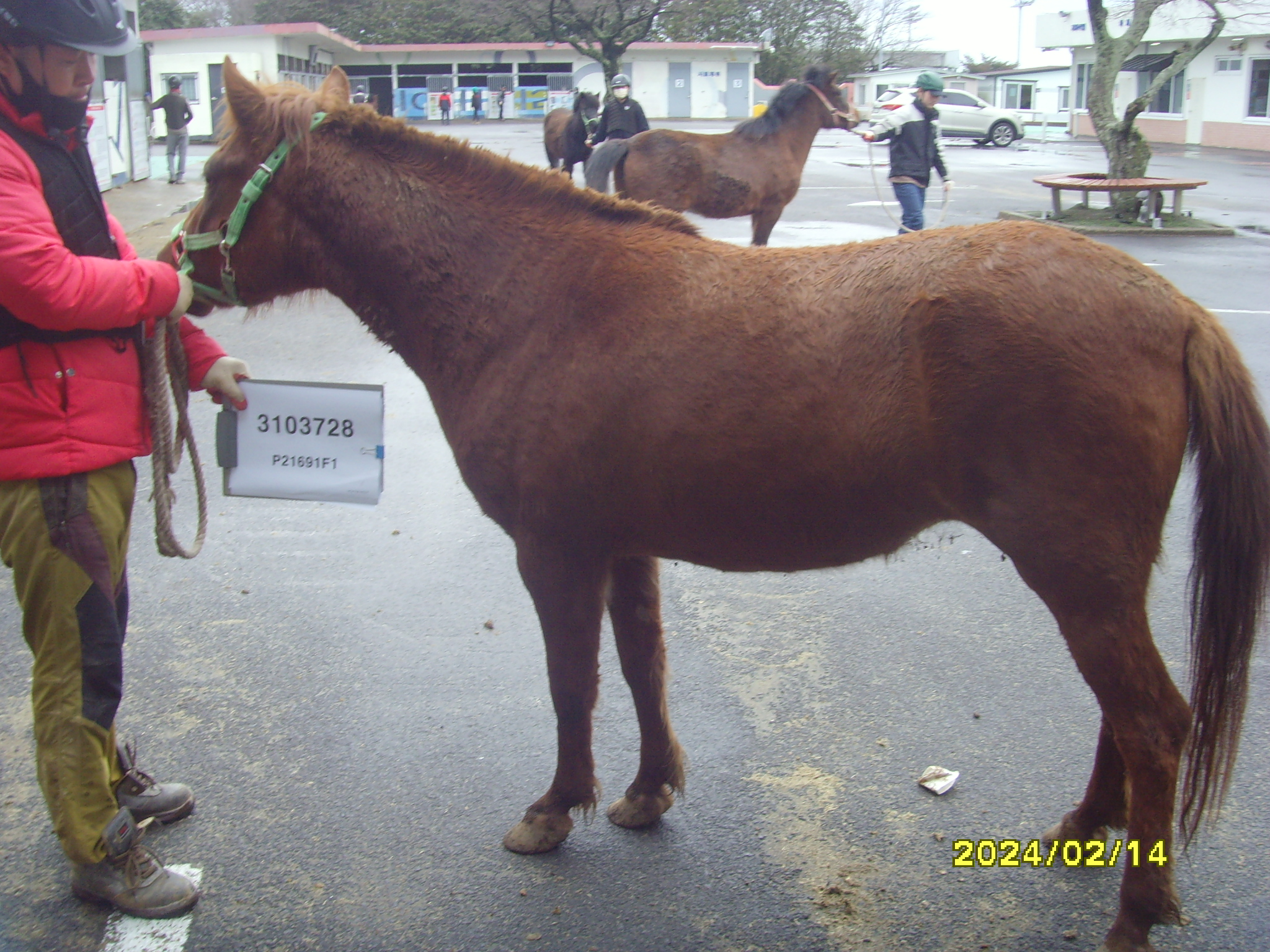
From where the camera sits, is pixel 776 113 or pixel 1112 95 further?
pixel 1112 95

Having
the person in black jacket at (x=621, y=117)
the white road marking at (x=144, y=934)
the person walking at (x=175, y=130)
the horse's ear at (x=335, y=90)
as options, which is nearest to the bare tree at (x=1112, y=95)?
the person in black jacket at (x=621, y=117)

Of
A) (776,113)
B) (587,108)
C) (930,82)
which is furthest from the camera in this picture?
(587,108)

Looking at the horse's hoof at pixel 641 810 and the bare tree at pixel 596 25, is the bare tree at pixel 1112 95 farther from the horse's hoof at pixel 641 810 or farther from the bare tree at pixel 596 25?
the bare tree at pixel 596 25

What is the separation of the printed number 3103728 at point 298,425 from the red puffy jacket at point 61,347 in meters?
0.29

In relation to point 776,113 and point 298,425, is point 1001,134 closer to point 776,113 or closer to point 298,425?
point 776,113

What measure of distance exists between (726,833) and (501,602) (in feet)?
5.41

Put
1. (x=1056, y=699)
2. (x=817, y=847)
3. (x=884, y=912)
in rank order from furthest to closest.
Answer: (x=1056, y=699) → (x=817, y=847) → (x=884, y=912)

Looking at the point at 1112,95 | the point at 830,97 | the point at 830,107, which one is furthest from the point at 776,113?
the point at 1112,95

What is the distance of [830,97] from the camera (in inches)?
439

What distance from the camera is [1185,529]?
186 inches

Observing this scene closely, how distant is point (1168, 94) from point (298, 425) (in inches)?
1655

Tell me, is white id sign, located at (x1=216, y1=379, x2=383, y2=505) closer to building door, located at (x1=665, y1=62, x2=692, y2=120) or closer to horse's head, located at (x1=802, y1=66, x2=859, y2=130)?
horse's head, located at (x1=802, y1=66, x2=859, y2=130)

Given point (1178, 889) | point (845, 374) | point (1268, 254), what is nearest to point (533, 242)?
point (845, 374)

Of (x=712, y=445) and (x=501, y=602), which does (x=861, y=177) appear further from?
(x=712, y=445)
